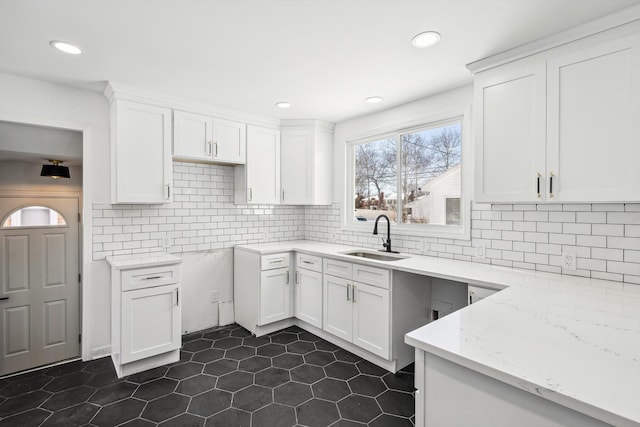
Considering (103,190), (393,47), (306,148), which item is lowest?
(103,190)

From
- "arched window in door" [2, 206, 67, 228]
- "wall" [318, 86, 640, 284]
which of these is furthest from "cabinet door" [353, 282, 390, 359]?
"arched window in door" [2, 206, 67, 228]

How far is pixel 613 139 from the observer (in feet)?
5.81

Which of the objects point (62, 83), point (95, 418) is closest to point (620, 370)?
point (95, 418)

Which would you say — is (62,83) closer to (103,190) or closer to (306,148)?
(103,190)

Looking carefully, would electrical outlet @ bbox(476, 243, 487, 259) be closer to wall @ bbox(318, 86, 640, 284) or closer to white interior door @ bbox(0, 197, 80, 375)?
wall @ bbox(318, 86, 640, 284)

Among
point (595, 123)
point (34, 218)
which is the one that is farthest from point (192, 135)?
point (595, 123)

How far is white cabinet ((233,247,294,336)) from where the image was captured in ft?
11.2

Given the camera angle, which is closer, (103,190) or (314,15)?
(314,15)

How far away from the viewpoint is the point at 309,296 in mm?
3443

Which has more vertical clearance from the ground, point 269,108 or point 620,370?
point 269,108

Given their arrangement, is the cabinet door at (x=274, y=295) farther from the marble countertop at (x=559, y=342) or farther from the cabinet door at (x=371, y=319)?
the marble countertop at (x=559, y=342)

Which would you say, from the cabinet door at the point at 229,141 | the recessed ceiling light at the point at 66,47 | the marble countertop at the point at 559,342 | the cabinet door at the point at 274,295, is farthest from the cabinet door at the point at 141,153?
the marble countertop at the point at 559,342

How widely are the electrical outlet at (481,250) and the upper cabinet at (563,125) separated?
531 mm

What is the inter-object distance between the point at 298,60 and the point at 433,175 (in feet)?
5.51
